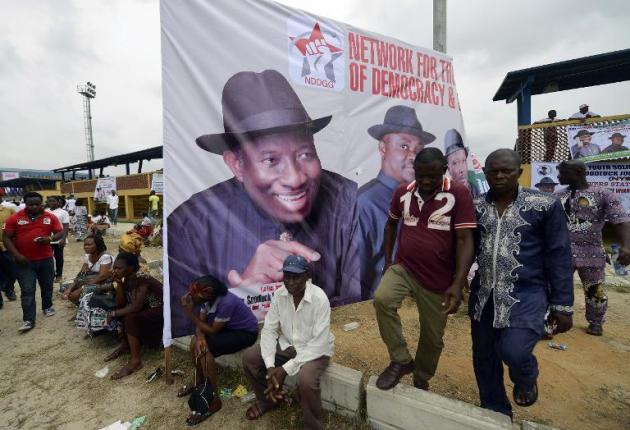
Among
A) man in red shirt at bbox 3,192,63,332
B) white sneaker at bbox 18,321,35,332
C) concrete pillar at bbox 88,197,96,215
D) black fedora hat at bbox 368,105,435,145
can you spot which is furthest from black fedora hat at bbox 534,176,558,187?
concrete pillar at bbox 88,197,96,215

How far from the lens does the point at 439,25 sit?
527 centimetres

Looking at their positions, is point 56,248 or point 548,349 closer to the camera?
point 548,349

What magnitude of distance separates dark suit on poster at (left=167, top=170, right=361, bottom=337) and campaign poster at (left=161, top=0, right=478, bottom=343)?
0.5 inches

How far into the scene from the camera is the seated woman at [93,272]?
13.6ft

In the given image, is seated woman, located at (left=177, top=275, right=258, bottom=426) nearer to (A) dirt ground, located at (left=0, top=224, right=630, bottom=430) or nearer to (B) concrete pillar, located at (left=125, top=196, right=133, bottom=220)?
(A) dirt ground, located at (left=0, top=224, right=630, bottom=430)

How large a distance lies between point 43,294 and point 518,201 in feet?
19.9

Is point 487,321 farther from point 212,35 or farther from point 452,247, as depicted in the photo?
point 212,35

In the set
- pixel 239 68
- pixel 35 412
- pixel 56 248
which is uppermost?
pixel 239 68

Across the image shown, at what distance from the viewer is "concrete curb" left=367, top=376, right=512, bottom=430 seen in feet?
6.21

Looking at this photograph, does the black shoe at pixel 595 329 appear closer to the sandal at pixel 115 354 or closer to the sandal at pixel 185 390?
the sandal at pixel 185 390

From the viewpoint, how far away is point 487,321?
2.06 m

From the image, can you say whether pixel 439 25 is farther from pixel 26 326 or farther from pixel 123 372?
pixel 26 326

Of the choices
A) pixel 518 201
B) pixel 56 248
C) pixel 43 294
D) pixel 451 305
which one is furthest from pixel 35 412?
pixel 56 248

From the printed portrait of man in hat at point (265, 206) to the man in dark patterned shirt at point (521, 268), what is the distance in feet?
7.72
